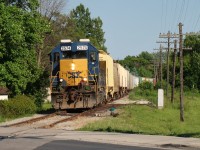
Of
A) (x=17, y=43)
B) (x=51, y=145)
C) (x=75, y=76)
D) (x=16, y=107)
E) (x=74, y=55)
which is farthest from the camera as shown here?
(x=74, y=55)

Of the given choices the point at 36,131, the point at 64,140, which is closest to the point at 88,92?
the point at 36,131

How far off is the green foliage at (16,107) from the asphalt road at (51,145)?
1150 centimetres

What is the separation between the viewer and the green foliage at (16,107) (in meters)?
26.4

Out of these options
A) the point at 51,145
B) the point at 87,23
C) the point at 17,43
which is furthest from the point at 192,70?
the point at 51,145

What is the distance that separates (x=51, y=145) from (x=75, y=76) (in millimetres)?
14567

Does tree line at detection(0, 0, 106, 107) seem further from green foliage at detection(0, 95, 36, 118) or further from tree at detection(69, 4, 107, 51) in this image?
tree at detection(69, 4, 107, 51)

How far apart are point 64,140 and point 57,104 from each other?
12.5 m

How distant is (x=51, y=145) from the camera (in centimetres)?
1381

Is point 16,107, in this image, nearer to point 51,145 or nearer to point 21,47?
point 21,47

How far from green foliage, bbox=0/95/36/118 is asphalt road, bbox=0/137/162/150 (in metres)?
11.5

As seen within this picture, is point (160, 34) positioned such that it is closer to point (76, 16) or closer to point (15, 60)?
point (15, 60)

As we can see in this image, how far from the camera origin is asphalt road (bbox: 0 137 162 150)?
13.2 metres

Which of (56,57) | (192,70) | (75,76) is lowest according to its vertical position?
(75,76)

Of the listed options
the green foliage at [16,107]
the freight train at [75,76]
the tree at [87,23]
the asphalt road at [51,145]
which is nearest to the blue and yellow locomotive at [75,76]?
the freight train at [75,76]
